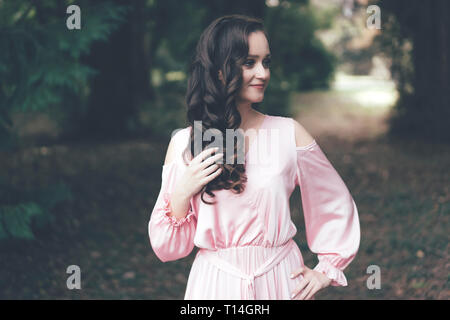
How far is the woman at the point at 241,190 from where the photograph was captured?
82.1 inches

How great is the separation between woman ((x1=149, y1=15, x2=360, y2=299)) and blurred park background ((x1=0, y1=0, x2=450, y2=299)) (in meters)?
0.38

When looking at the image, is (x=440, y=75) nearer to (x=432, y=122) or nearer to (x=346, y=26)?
(x=432, y=122)

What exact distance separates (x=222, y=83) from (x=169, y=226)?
650 mm

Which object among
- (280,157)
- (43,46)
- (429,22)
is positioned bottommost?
(280,157)

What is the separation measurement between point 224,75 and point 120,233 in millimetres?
5961

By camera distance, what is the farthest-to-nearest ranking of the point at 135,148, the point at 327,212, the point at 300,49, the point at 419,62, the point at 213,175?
1. the point at 300,49
2. the point at 135,148
3. the point at 419,62
4. the point at 327,212
5. the point at 213,175

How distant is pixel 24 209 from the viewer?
5469 millimetres

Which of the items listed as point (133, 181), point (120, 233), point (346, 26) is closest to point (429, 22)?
point (133, 181)

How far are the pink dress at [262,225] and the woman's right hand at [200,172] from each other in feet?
0.35

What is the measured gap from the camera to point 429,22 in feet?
34.0
